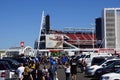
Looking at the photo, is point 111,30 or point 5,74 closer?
point 5,74

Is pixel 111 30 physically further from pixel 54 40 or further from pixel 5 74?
pixel 5 74

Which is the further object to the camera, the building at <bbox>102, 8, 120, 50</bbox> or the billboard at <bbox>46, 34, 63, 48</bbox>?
the building at <bbox>102, 8, 120, 50</bbox>

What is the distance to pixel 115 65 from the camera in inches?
1037

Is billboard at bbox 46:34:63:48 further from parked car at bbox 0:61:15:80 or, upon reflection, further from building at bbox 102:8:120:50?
parked car at bbox 0:61:15:80

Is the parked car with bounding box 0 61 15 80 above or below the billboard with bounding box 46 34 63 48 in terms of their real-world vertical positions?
below

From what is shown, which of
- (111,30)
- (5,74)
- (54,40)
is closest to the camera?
(5,74)

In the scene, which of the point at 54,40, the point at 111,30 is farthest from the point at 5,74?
the point at 111,30

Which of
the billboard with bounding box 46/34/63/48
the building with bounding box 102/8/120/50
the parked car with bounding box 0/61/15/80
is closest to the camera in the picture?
the parked car with bounding box 0/61/15/80

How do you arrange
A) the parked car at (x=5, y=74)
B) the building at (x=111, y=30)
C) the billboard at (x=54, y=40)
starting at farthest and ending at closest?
the building at (x=111, y=30)
the billboard at (x=54, y=40)
the parked car at (x=5, y=74)

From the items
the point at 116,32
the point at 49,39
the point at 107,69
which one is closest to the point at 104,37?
the point at 116,32

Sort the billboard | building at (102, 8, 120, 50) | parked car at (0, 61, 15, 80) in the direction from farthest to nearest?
building at (102, 8, 120, 50) → the billboard → parked car at (0, 61, 15, 80)

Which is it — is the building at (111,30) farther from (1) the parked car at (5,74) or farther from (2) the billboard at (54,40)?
(1) the parked car at (5,74)

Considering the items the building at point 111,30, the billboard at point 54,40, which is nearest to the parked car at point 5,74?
the billboard at point 54,40

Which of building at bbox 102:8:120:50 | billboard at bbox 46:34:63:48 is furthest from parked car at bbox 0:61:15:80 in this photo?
building at bbox 102:8:120:50
